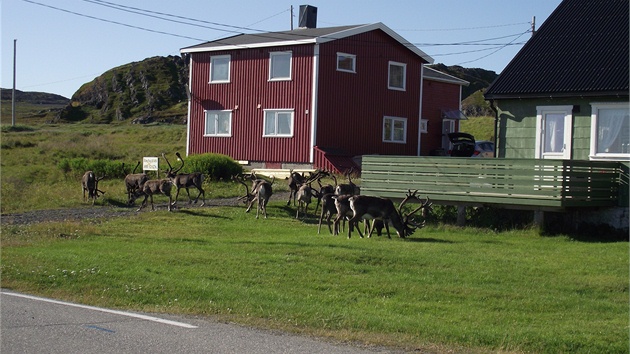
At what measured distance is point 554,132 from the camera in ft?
78.7

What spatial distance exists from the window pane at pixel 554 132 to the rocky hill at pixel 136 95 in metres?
74.5

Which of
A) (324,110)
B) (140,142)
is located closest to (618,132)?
(324,110)

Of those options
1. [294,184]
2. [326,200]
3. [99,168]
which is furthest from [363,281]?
[99,168]

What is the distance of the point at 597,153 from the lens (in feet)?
74.8

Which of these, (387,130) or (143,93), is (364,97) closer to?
(387,130)

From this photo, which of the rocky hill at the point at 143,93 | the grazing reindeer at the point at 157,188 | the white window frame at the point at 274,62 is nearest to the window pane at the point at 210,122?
the white window frame at the point at 274,62

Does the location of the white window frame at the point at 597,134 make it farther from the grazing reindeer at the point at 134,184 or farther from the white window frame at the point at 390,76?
the white window frame at the point at 390,76

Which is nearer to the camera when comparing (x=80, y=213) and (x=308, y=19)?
(x=80, y=213)

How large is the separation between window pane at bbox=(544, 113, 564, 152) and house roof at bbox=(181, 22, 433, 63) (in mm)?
15375

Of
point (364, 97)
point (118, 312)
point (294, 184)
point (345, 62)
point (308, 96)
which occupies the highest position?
point (345, 62)

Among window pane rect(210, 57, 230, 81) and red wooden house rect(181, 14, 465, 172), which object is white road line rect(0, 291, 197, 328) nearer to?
red wooden house rect(181, 14, 465, 172)

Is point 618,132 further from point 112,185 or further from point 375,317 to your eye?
point 112,185

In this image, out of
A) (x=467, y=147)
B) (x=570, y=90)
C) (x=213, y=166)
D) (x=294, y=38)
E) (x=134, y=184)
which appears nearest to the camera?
(x=570, y=90)

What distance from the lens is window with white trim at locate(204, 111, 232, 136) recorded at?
135ft
